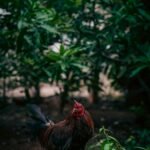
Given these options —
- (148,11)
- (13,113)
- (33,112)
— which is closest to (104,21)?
(148,11)

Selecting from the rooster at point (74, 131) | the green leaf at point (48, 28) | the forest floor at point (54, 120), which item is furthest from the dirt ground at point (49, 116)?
the green leaf at point (48, 28)

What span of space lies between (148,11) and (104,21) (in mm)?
938

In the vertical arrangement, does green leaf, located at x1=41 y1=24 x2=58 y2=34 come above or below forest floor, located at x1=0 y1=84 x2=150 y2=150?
above

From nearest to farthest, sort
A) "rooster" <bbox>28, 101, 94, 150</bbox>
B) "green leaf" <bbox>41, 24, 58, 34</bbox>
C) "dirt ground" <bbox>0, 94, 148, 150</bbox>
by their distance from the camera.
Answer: "rooster" <bbox>28, 101, 94, 150</bbox>
"green leaf" <bbox>41, 24, 58, 34</bbox>
"dirt ground" <bbox>0, 94, 148, 150</bbox>

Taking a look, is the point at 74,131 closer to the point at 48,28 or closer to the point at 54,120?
the point at 48,28

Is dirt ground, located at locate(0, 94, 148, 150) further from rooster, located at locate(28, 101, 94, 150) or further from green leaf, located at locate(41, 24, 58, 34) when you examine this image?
green leaf, located at locate(41, 24, 58, 34)

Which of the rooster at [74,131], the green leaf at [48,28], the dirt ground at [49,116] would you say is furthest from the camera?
the dirt ground at [49,116]

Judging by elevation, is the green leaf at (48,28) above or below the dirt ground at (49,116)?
above

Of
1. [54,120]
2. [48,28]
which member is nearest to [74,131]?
[48,28]

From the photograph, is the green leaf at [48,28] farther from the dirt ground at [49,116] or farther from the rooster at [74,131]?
the dirt ground at [49,116]

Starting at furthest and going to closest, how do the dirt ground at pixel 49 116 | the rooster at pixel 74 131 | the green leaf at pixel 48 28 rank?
1. the dirt ground at pixel 49 116
2. the green leaf at pixel 48 28
3. the rooster at pixel 74 131

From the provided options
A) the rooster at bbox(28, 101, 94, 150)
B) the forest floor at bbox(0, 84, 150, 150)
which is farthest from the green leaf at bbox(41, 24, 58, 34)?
the forest floor at bbox(0, 84, 150, 150)

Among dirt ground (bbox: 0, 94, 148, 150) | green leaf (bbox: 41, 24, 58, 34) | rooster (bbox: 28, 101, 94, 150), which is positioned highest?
green leaf (bbox: 41, 24, 58, 34)

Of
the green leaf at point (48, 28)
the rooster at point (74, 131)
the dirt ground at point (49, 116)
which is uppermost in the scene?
the green leaf at point (48, 28)
